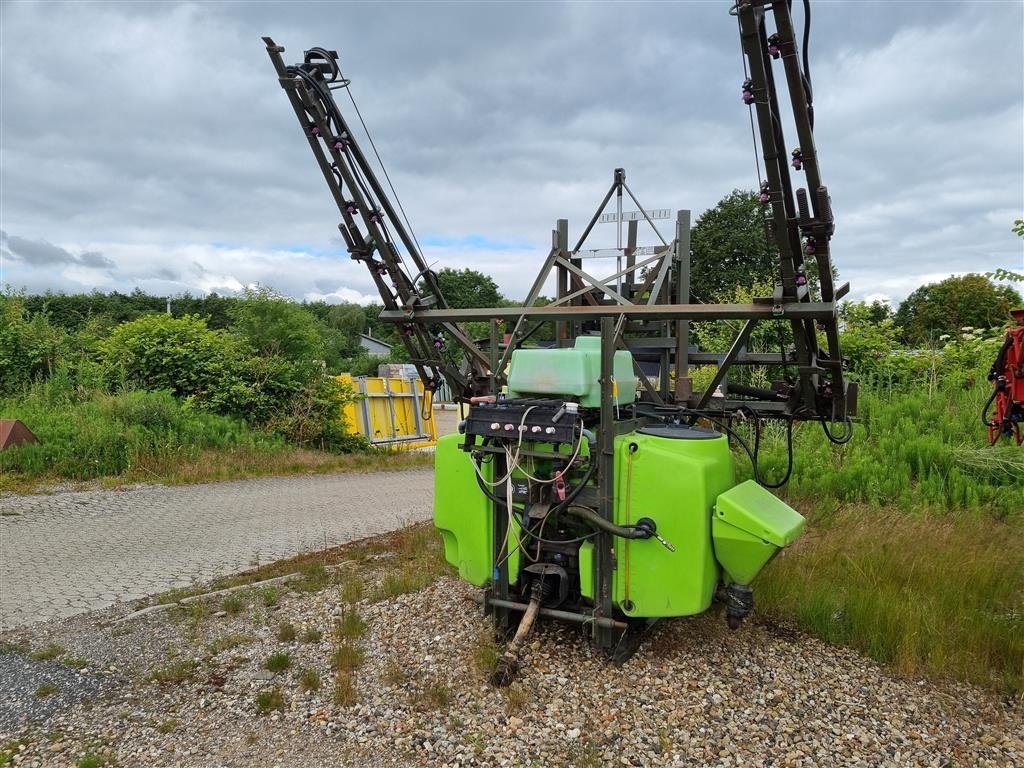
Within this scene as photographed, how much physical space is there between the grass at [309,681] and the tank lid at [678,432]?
7.53 ft

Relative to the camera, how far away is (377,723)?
3.53 m

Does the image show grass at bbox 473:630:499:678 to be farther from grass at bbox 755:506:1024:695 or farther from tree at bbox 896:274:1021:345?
tree at bbox 896:274:1021:345

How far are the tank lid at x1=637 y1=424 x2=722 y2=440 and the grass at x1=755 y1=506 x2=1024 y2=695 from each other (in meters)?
1.47

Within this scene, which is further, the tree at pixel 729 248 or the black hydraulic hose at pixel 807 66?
the tree at pixel 729 248

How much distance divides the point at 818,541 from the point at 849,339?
6.39 m

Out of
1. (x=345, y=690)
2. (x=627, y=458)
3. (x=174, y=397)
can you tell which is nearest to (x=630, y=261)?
(x=627, y=458)

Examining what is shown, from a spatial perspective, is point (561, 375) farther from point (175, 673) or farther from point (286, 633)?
point (175, 673)

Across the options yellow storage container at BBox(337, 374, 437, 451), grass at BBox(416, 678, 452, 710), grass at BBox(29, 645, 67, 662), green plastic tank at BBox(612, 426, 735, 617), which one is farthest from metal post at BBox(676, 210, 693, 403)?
yellow storage container at BBox(337, 374, 437, 451)

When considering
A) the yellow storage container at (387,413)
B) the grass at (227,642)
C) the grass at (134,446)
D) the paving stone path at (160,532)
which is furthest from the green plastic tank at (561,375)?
the yellow storage container at (387,413)

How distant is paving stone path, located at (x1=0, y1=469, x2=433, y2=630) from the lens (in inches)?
237

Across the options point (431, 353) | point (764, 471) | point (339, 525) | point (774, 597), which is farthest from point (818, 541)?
point (339, 525)

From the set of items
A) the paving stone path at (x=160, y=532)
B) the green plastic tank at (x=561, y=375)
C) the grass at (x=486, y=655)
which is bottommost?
the paving stone path at (x=160, y=532)

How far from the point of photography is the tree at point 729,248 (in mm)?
33594

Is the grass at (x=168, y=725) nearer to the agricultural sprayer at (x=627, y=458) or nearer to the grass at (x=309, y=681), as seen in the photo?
the grass at (x=309, y=681)
